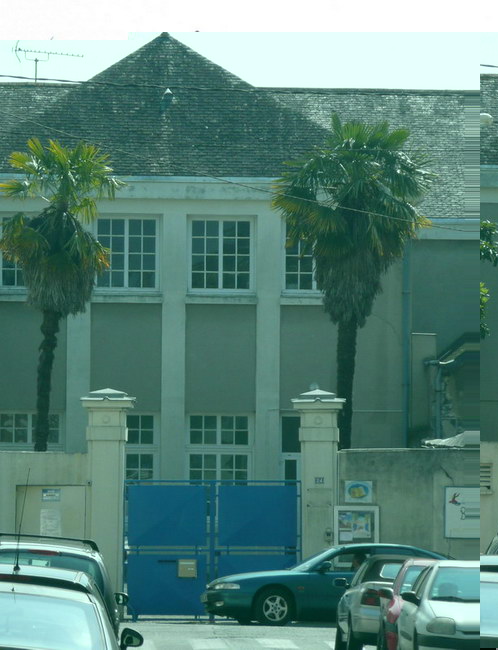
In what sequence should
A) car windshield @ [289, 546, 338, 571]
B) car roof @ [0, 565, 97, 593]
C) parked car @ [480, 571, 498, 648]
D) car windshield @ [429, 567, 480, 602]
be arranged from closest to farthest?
1. car roof @ [0, 565, 97, 593]
2. parked car @ [480, 571, 498, 648]
3. car windshield @ [429, 567, 480, 602]
4. car windshield @ [289, 546, 338, 571]

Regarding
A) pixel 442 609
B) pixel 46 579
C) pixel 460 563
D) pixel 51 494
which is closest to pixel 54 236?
pixel 51 494

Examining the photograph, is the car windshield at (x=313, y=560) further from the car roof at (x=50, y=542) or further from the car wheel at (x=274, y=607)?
the car roof at (x=50, y=542)

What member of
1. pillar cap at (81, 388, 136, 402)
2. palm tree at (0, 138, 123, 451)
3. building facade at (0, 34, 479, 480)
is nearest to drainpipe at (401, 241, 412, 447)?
building facade at (0, 34, 479, 480)

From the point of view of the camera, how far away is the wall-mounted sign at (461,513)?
8523 millimetres

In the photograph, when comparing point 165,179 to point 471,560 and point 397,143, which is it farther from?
point 471,560

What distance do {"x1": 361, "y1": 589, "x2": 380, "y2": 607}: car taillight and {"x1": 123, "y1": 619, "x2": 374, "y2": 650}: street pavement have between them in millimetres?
351

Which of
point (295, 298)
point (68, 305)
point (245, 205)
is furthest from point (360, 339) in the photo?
point (68, 305)

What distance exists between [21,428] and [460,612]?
2995 millimetres

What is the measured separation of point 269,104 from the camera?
901 centimetres

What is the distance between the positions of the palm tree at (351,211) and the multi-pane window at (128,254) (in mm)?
881

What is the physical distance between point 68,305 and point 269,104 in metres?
1.89

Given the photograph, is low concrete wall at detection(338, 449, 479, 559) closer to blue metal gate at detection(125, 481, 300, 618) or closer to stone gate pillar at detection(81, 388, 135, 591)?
blue metal gate at detection(125, 481, 300, 618)

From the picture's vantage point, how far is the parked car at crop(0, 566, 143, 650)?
4680 millimetres

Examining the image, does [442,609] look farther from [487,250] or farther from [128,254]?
[128,254]
